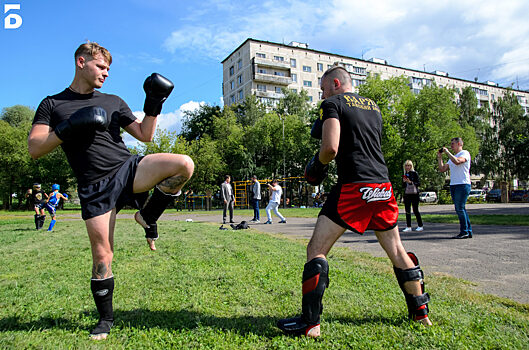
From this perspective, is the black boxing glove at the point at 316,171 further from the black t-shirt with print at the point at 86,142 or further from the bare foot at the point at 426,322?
the black t-shirt with print at the point at 86,142

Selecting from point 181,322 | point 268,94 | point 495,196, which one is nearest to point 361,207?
point 181,322

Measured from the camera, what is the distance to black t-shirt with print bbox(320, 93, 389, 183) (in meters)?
2.58

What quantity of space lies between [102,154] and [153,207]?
0.63 m

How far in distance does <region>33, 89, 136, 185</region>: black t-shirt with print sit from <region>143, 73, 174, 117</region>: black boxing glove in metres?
0.32

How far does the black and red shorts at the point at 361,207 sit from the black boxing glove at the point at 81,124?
186cm

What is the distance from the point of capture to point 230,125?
46.8 m

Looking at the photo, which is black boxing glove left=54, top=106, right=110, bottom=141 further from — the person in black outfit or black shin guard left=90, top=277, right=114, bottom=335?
the person in black outfit

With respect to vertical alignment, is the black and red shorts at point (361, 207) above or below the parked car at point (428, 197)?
above

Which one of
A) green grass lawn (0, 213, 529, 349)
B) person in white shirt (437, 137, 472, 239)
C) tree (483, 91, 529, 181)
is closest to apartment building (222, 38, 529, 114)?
tree (483, 91, 529, 181)

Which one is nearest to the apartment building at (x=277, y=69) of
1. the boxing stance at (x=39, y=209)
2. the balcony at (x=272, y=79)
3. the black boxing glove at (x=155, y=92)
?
the balcony at (x=272, y=79)

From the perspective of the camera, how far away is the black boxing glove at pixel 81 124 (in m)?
2.48

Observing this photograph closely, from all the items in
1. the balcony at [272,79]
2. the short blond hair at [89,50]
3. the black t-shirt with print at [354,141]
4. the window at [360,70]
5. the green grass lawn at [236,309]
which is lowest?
the green grass lawn at [236,309]

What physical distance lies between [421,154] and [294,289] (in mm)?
38630

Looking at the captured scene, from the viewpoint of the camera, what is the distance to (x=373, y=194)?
2541 mm
